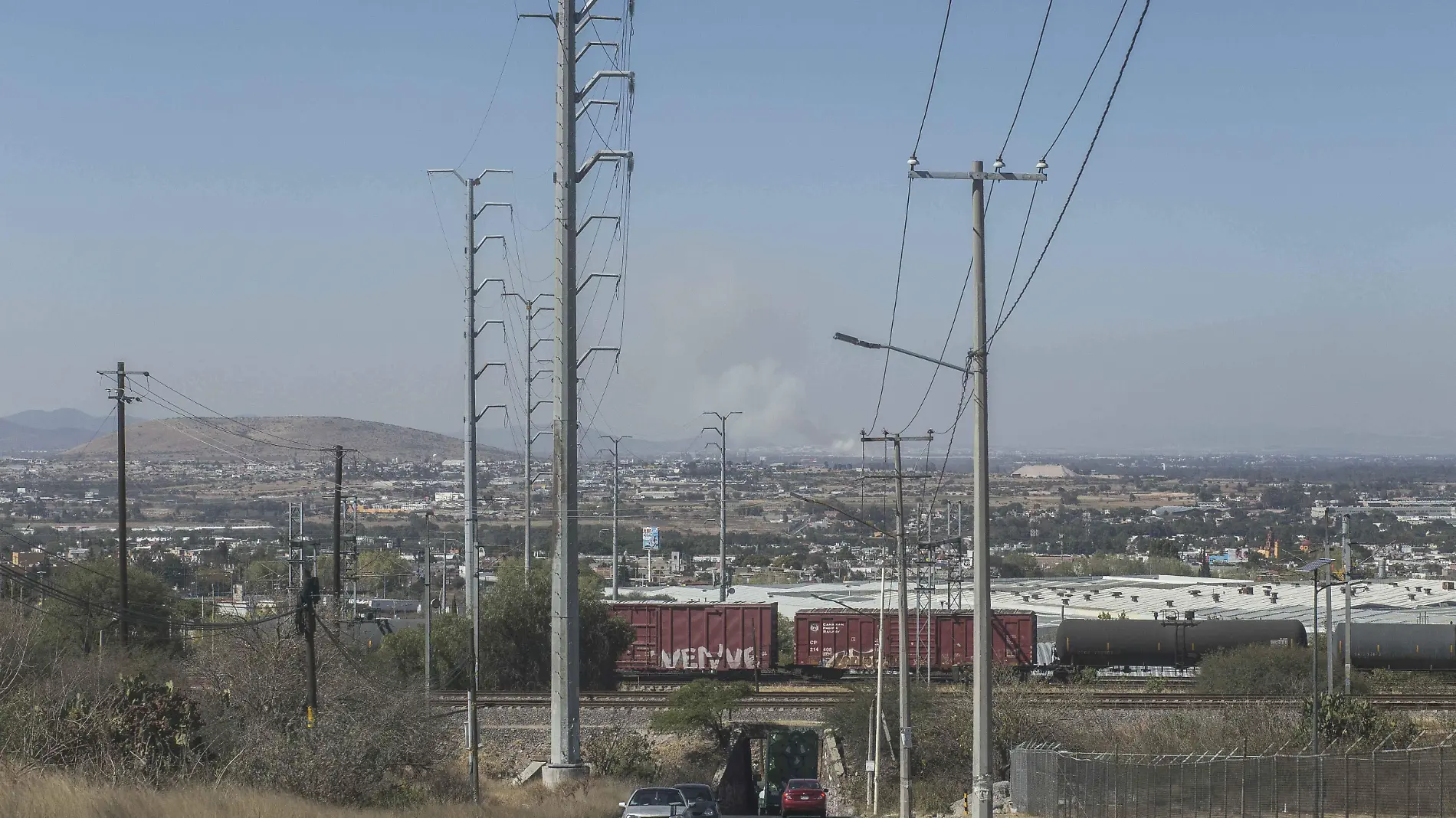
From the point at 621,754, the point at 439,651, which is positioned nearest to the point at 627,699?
the point at 621,754

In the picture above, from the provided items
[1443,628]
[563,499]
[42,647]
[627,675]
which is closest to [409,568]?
[627,675]

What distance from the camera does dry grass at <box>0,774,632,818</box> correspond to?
19.6m

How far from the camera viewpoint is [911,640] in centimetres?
5869

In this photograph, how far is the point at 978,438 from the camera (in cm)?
1980

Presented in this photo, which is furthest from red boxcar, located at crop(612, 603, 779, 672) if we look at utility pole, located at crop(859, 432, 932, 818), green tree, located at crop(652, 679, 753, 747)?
utility pole, located at crop(859, 432, 932, 818)

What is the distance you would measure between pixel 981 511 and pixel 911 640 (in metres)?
39.8

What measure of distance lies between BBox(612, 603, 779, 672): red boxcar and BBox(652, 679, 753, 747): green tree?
10.5 meters

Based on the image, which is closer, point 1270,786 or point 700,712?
point 1270,786

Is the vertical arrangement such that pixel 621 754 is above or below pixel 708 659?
below

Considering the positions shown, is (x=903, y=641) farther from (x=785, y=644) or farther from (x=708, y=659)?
(x=785, y=644)

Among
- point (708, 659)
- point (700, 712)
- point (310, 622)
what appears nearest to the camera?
point (310, 622)

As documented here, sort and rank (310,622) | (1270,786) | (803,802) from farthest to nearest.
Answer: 1. (803,802)
2. (310,622)
3. (1270,786)


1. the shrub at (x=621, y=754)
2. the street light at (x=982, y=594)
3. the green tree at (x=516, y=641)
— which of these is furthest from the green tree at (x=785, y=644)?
the street light at (x=982, y=594)

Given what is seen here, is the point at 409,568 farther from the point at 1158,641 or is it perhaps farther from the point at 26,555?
the point at 1158,641
